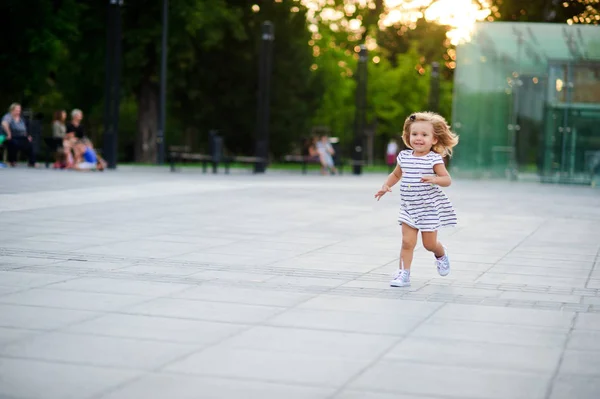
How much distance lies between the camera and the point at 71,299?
783cm

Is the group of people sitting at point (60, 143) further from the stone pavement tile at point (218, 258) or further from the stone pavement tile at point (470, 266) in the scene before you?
the stone pavement tile at point (470, 266)

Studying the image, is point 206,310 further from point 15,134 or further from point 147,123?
point 147,123

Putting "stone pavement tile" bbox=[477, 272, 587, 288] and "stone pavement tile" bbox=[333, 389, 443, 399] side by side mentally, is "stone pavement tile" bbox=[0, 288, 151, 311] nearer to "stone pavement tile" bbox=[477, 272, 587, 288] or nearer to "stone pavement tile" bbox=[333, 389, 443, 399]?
"stone pavement tile" bbox=[333, 389, 443, 399]

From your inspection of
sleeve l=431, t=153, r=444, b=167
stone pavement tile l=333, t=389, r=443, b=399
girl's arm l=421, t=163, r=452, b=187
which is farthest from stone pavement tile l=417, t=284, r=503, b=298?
stone pavement tile l=333, t=389, r=443, b=399

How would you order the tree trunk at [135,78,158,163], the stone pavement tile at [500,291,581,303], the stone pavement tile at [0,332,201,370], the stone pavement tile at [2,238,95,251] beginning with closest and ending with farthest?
the stone pavement tile at [0,332,201,370] < the stone pavement tile at [500,291,581,303] < the stone pavement tile at [2,238,95,251] < the tree trunk at [135,78,158,163]

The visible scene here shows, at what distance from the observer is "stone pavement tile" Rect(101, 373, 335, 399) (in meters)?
5.19

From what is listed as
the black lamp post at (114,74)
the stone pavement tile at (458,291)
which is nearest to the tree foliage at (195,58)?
the black lamp post at (114,74)

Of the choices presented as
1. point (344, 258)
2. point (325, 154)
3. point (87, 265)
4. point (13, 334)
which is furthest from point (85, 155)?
point (13, 334)

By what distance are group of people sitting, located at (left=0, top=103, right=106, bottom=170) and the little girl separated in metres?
20.0

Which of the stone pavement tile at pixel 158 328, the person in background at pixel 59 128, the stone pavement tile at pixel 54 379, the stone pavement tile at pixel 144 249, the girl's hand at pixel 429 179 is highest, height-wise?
the girl's hand at pixel 429 179

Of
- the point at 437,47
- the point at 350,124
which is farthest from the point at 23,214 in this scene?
the point at 350,124

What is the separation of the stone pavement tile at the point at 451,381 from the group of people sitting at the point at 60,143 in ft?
76.5

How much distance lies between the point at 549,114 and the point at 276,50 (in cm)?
1737

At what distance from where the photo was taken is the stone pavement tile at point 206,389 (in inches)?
204
